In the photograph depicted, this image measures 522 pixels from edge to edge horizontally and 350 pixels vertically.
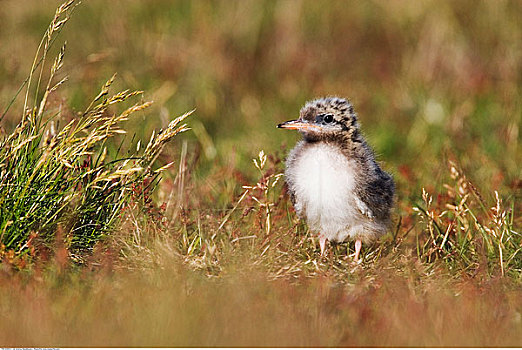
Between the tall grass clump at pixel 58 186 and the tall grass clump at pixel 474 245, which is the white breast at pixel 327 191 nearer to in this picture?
the tall grass clump at pixel 474 245

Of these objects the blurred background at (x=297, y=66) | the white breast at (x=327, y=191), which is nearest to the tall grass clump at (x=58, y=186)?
the white breast at (x=327, y=191)

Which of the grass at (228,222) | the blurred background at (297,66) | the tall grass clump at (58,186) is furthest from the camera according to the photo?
the blurred background at (297,66)

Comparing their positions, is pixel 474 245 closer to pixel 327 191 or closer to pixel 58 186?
pixel 327 191

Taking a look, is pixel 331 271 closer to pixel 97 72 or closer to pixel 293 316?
pixel 293 316

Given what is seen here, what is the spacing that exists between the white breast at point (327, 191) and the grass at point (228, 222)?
0.14m

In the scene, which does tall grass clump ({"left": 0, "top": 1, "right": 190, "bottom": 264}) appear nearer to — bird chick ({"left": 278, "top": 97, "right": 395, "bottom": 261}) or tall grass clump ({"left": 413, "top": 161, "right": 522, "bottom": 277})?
bird chick ({"left": 278, "top": 97, "right": 395, "bottom": 261})

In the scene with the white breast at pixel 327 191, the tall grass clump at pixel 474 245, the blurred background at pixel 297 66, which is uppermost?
the blurred background at pixel 297 66

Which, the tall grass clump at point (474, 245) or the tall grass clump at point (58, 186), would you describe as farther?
the tall grass clump at point (474, 245)

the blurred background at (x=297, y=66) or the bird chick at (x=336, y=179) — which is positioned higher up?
the blurred background at (x=297, y=66)

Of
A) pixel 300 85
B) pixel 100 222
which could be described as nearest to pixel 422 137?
pixel 300 85

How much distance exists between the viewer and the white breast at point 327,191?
15.6 ft

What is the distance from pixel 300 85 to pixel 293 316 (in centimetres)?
552

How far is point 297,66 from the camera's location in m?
9.76

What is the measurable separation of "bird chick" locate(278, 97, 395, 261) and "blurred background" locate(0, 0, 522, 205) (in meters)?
1.74
